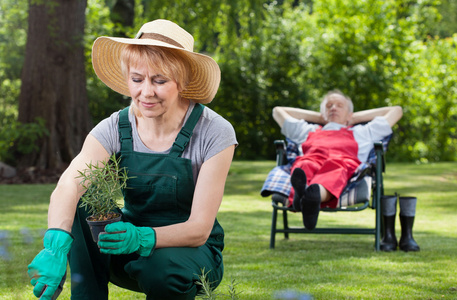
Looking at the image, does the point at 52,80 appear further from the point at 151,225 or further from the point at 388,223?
the point at 151,225

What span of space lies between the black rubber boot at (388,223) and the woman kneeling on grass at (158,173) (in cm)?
255

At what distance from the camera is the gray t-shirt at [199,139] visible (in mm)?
2523

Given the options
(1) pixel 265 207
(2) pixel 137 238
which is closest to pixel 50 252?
(2) pixel 137 238

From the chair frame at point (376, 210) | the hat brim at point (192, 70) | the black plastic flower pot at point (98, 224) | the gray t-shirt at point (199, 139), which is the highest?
→ the hat brim at point (192, 70)

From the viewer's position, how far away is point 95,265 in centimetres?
259

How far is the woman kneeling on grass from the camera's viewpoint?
92.8 inches

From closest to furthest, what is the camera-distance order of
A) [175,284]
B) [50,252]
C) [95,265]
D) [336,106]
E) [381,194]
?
1. [50,252]
2. [175,284]
3. [95,265]
4. [381,194]
5. [336,106]

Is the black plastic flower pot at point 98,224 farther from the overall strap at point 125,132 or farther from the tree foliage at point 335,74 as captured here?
the tree foliage at point 335,74

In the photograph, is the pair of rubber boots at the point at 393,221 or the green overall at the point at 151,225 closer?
the green overall at the point at 151,225

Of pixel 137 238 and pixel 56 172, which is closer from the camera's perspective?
pixel 137 238

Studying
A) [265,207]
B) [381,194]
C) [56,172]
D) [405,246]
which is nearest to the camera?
[405,246]

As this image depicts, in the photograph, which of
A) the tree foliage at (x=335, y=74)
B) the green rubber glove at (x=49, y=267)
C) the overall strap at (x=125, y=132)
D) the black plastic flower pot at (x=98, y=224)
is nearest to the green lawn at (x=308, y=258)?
the green rubber glove at (x=49, y=267)

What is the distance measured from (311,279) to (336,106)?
90.8 inches

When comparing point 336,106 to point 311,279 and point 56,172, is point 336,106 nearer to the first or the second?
point 311,279
